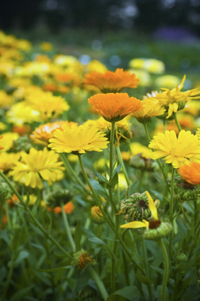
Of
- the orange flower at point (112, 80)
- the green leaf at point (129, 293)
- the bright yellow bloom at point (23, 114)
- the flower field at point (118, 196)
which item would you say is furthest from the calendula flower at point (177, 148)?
the bright yellow bloom at point (23, 114)

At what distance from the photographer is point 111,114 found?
2.07ft

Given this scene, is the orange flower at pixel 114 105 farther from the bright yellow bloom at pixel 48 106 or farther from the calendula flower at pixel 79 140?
the bright yellow bloom at pixel 48 106

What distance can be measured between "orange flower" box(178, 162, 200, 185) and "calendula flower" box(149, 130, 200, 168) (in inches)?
1.0

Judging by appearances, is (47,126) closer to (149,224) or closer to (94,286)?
(149,224)

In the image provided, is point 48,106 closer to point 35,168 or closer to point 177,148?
point 35,168

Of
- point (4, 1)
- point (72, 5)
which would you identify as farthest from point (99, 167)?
point (72, 5)

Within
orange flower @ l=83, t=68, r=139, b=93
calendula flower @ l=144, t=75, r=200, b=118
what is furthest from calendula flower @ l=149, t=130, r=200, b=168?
orange flower @ l=83, t=68, r=139, b=93

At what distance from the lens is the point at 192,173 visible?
0.57 metres

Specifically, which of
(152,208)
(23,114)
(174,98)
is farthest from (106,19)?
(152,208)

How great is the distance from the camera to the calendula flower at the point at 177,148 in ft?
2.03

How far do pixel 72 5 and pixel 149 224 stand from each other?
57.4 feet

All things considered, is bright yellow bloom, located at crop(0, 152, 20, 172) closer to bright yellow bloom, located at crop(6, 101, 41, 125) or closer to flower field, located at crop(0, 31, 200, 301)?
flower field, located at crop(0, 31, 200, 301)

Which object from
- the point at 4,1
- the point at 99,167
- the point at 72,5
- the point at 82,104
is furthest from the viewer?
the point at 72,5

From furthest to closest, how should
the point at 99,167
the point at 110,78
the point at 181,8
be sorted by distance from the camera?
the point at 181,8, the point at 99,167, the point at 110,78
